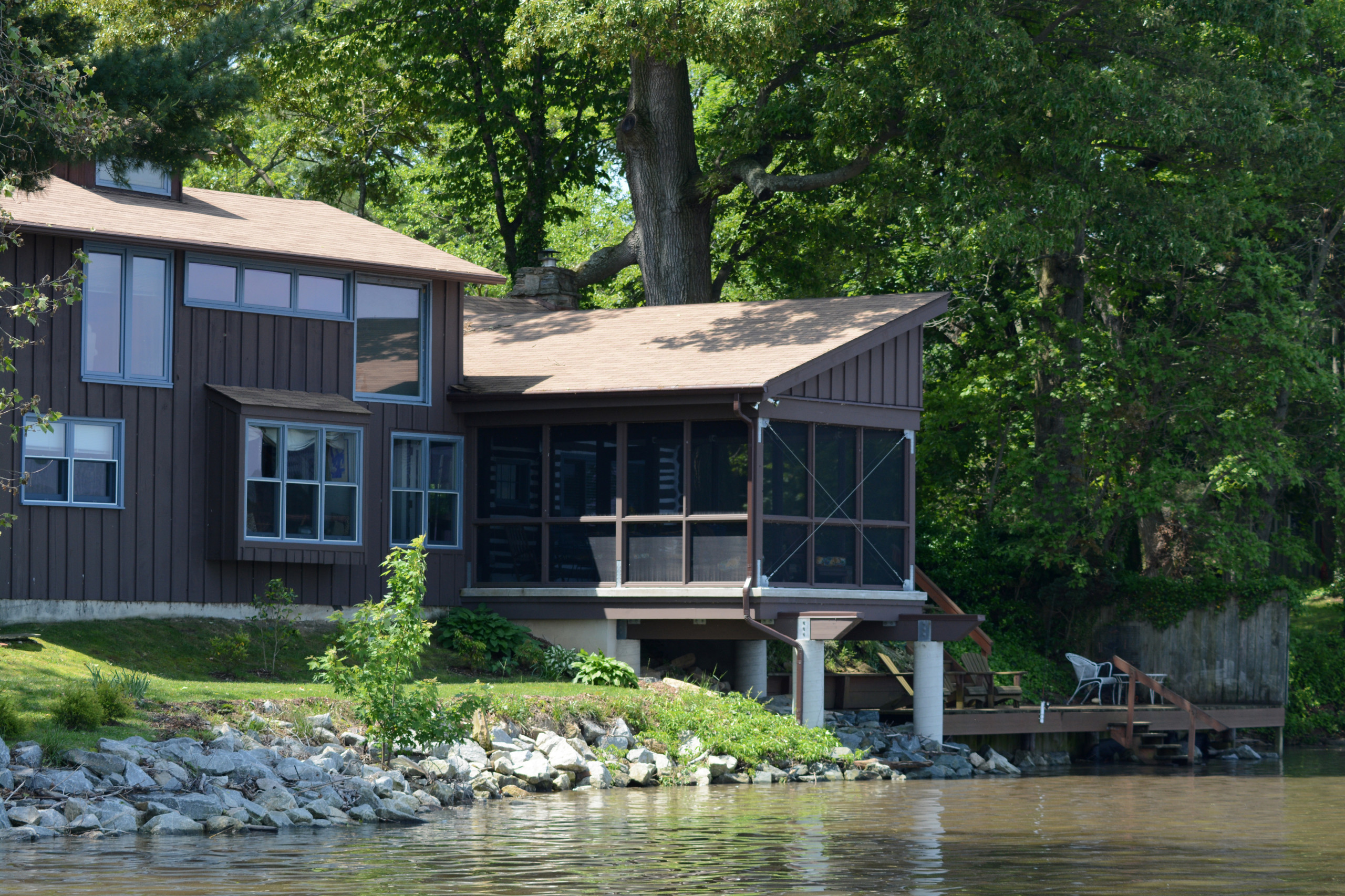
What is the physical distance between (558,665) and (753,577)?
2.88 m

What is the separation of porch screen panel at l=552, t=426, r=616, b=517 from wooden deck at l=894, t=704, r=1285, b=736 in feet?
17.9

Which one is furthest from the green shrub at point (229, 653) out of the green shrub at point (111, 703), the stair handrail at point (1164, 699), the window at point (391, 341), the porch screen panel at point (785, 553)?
the stair handrail at point (1164, 699)

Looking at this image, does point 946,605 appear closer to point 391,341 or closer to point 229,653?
point 391,341

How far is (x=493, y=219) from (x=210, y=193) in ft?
52.8

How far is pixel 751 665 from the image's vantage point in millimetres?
24344

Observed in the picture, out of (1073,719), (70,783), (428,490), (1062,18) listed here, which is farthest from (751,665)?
(1062,18)

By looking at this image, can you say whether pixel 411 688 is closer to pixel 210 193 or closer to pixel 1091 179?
pixel 210 193

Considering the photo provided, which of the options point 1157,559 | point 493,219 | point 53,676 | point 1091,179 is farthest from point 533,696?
point 493,219

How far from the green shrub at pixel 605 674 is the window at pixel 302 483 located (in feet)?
→ 12.6

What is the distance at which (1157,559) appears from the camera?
31.0 m

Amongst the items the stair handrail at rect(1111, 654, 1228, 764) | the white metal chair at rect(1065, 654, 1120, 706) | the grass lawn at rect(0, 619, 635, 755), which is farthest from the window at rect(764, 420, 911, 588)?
the white metal chair at rect(1065, 654, 1120, 706)

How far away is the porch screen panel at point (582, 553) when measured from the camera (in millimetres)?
23891

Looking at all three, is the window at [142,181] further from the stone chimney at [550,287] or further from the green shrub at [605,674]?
the green shrub at [605,674]

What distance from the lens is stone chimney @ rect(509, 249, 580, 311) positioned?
1238 inches
